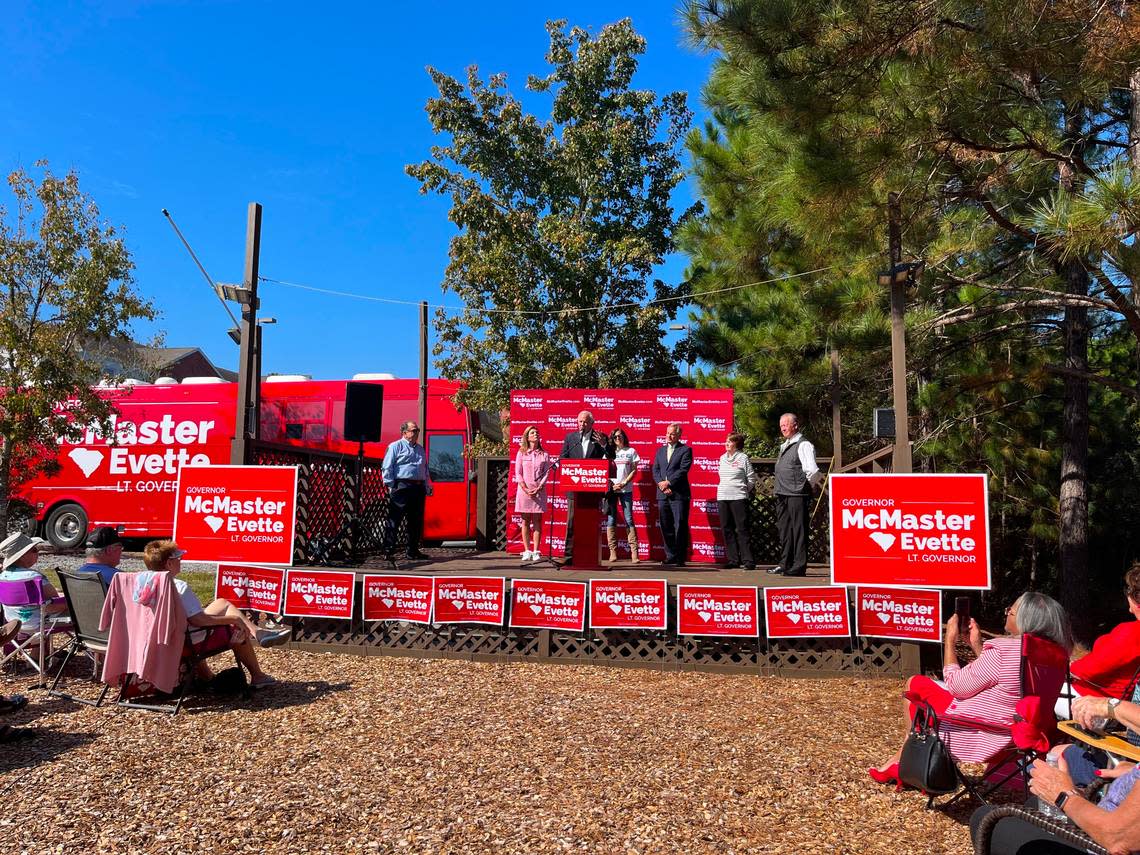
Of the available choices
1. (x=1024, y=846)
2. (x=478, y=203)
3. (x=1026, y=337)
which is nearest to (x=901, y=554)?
(x=1024, y=846)

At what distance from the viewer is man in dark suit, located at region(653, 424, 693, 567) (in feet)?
30.9

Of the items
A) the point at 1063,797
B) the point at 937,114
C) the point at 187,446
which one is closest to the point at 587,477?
the point at 937,114

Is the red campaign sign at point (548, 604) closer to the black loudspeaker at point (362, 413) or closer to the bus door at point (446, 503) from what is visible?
the black loudspeaker at point (362, 413)

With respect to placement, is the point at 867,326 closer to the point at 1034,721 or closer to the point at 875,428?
the point at 875,428

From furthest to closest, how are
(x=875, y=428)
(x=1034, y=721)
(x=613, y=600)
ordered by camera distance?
(x=875, y=428)
(x=613, y=600)
(x=1034, y=721)

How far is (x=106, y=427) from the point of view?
49.6ft

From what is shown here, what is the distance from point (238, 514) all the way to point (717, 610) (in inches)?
182

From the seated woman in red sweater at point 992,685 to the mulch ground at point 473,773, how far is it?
418 mm

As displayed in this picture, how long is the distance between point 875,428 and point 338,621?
5410 mm

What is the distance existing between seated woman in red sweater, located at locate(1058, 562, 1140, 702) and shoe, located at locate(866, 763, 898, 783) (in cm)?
97

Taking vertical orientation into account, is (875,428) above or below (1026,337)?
below

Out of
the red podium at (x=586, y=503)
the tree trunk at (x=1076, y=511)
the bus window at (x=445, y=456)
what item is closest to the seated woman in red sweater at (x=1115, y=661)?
the red podium at (x=586, y=503)

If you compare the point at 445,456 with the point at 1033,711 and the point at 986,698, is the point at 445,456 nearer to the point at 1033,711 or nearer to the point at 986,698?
the point at 986,698

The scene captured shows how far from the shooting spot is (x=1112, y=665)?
3.72 metres
